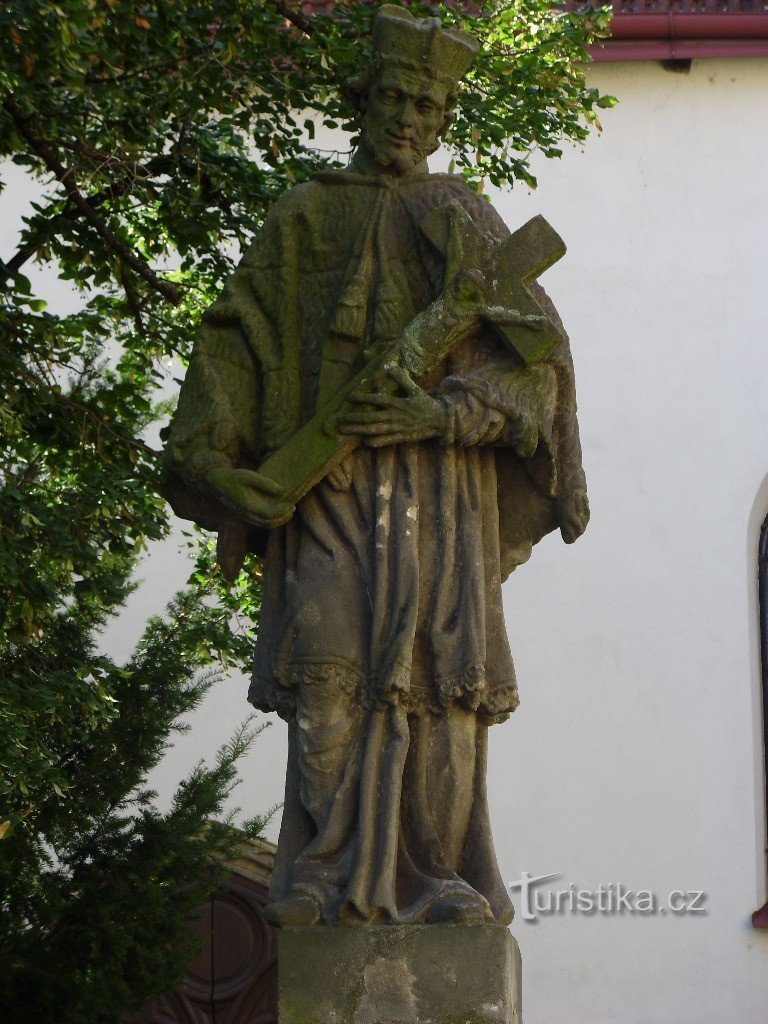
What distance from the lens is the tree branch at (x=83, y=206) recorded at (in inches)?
373

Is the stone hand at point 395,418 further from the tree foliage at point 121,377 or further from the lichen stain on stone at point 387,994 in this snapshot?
the tree foliage at point 121,377

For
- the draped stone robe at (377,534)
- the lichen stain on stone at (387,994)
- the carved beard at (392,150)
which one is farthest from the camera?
the carved beard at (392,150)

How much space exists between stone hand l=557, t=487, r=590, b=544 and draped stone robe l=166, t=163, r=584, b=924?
28mm

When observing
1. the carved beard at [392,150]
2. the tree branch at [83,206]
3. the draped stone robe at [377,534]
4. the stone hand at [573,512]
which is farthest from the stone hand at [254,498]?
the tree branch at [83,206]

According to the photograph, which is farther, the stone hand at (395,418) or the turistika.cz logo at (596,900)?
the turistika.cz logo at (596,900)

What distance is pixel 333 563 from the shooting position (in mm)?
5910

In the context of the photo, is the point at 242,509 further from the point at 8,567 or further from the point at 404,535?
the point at 8,567

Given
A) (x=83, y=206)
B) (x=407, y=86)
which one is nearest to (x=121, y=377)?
(x=83, y=206)

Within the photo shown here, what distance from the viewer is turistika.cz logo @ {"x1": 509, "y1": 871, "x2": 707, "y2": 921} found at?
507 inches

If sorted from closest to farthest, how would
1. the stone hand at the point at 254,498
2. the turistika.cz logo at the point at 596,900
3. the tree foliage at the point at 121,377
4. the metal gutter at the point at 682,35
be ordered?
the stone hand at the point at 254,498 < the tree foliage at the point at 121,377 < the turistika.cz logo at the point at 596,900 < the metal gutter at the point at 682,35

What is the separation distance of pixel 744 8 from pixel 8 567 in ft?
25.5

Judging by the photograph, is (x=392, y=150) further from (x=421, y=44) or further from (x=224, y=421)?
(x=224, y=421)

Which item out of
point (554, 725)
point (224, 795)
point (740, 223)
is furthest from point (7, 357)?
point (740, 223)

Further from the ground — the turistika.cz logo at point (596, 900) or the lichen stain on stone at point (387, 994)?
the turistika.cz logo at point (596, 900)
